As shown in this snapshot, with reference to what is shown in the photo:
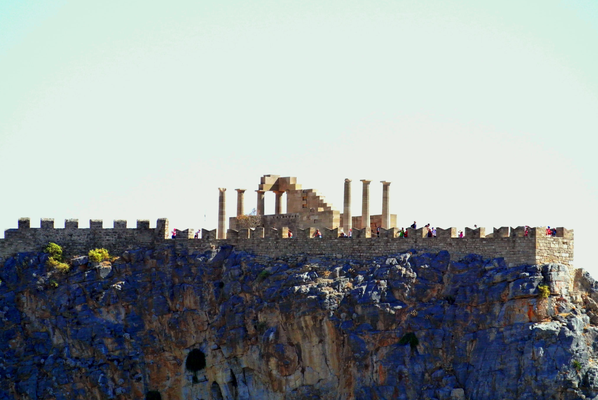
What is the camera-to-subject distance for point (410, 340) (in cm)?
9806

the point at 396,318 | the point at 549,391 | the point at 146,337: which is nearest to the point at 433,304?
the point at 396,318

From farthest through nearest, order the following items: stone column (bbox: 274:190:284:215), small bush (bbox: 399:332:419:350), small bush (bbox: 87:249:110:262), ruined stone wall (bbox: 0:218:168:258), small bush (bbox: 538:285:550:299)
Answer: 1. stone column (bbox: 274:190:284:215)
2. ruined stone wall (bbox: 0:218:168:258)
3. small bush (bbox: 87:249:110:262)
4. small bush (bbox: 399:332:419:350)
5. small bush (bbox: 538:285:550:299)

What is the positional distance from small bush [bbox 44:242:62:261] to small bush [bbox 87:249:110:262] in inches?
80.6

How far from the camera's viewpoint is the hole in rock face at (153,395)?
107250 millimetres

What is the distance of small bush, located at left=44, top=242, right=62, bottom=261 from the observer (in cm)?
11175

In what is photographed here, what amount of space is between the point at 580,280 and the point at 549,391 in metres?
7.61

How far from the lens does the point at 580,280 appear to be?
9862 cm

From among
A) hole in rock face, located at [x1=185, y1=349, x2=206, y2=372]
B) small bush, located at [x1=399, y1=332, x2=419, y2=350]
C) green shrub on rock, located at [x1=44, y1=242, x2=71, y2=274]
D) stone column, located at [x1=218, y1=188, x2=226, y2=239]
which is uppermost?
stone column, located at [x1=218, y1=188, x2=226, y2=239]

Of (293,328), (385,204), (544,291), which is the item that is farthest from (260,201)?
(544,291)

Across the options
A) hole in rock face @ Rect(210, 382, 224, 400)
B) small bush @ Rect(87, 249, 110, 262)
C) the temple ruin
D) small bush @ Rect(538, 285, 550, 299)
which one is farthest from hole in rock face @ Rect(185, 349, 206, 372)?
small bush @ Rect(538, 285, 550, 299)

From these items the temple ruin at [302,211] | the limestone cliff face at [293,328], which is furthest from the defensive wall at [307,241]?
the temple ruin at [302,211]

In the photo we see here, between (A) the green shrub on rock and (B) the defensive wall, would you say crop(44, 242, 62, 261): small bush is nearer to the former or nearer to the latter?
(A) the green shrub on rock

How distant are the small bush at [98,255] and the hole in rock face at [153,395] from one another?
8.85 m

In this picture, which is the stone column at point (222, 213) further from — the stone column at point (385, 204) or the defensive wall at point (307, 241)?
the stone column at point (385, 204)
